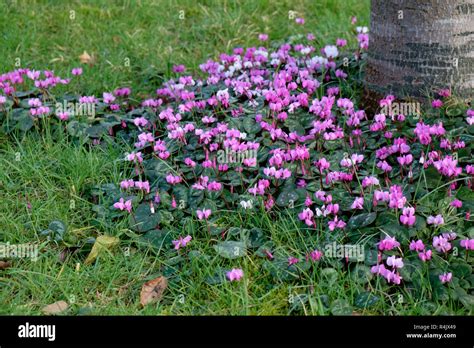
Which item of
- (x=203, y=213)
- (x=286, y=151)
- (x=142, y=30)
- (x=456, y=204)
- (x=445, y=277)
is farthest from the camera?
(x=142, y=30)

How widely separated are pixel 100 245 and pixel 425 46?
2.40m

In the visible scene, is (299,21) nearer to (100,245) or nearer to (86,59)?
(86,59)

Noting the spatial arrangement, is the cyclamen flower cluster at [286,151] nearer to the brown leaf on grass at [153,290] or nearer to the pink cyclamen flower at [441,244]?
the pink cyclamen flower at [441,244]

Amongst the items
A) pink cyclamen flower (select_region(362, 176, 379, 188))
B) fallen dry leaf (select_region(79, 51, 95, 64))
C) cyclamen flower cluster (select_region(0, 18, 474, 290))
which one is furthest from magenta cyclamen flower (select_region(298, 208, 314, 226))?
fallen dry leaf (select_region(79, 51, 95, 64))

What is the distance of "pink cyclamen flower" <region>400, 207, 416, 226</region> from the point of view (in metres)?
3.73

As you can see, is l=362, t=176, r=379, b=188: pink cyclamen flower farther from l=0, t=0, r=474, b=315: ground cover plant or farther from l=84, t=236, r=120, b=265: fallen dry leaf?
l=84, t=236, r=120, b=265: fallen dry leaf

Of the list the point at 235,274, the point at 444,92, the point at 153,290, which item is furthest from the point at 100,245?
the point at 444,92

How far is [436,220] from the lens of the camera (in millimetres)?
3736

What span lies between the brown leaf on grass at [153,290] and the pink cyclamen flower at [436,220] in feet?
4.62

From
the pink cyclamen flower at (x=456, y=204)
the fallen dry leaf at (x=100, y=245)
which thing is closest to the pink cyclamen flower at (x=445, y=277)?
the pink cyclamen flower at (x=456, y=204)

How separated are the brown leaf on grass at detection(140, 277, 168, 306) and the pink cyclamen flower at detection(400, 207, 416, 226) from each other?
50.0 inches

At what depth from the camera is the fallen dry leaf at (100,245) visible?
3965 millimetres

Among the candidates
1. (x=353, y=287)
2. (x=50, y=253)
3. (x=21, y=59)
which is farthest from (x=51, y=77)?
(x=353, y=287)

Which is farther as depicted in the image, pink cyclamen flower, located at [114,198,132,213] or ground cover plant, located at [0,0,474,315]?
pink cyclamen flower, located at [114,198,132,213]
